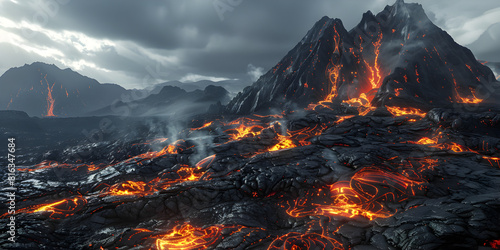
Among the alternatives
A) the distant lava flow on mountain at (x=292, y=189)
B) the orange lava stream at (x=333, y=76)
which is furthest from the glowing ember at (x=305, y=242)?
the orange lava stream at (x=333, y=76)

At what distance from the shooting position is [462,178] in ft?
52.5

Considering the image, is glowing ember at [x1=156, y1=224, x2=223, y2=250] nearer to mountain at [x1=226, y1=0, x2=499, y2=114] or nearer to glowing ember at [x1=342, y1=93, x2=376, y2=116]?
mountain at [x1=226, y1=0, x2=499, y2=114]

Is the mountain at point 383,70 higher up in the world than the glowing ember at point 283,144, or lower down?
higher up

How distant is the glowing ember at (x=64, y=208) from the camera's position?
1445cm

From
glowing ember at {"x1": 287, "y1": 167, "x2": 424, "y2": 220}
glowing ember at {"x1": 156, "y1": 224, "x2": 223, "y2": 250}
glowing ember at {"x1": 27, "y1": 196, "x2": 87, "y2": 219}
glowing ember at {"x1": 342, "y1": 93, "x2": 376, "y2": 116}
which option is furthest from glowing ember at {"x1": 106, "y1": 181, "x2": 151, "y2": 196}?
glowing ember at {"x1": 342, "y1": 93, "x2": 376, "y2": 116}

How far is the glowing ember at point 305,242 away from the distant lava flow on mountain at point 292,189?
→ 0.05 m

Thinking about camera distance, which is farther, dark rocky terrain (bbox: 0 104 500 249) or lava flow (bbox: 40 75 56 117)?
lava flow (bbox: 40 75 56 117)

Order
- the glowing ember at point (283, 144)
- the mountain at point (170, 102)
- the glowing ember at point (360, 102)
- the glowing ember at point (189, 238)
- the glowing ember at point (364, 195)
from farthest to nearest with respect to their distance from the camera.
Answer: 1. the mountain at point (170, 102)
2. the glowing ember at point (360, 102)
3. the glowing ember at point (283, 144)
4. the glowing ember at point (364, 195)
5. the glowing ember at point (189, 238)

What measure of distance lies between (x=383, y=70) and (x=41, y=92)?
750 feet

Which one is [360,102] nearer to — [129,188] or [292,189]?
[292,189]

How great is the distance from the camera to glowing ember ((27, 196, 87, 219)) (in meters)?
14.5

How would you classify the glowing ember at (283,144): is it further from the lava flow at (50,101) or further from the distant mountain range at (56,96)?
the lava flow at (50,101)

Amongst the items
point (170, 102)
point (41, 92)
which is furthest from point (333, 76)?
point (41, 92)

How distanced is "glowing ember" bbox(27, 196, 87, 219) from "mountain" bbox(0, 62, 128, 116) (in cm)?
18769
